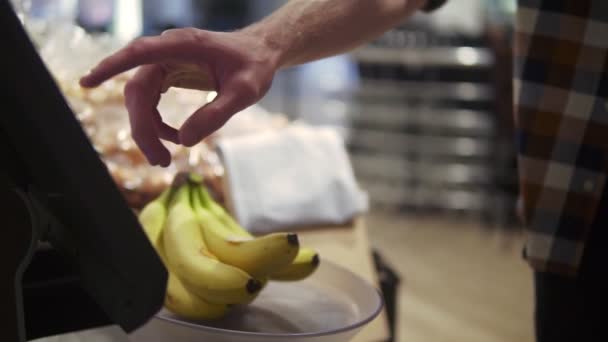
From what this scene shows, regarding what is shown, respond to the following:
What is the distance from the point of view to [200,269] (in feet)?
2.27

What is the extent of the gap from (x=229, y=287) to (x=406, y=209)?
3.79m

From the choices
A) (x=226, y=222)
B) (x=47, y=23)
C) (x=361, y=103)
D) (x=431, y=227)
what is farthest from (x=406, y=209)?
(x=226, y=222)

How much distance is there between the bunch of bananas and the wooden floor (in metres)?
1.76

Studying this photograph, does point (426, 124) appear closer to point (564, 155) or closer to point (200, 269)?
point (564, 155)

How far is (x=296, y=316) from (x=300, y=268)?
0.06 m

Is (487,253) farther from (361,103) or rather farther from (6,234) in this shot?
(6,234)

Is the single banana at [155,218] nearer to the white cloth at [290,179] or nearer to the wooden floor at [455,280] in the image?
the white cloth at [290,179]

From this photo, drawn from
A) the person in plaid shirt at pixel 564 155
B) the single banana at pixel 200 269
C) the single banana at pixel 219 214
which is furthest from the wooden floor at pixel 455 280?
the single banana at pixel 200 269

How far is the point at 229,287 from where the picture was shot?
0.67 metres

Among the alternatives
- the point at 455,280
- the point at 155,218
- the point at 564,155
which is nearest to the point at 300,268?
the point at 155,218

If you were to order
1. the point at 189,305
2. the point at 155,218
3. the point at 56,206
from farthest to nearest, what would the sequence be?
1. the point at 155,218
2. the point at 189,305
3. the point at 56,206

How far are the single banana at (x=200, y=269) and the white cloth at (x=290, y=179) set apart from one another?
0.41 meters

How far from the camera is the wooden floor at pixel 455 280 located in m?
2.86

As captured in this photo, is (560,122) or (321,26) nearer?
(321,26)
